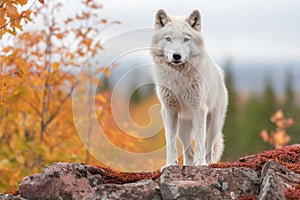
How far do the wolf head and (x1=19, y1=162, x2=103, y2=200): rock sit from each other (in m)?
2.34

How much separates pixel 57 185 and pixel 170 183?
3.81 feet

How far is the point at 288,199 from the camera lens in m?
4.82

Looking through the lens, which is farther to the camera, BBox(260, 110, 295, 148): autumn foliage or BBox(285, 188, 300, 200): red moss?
BBox(260, 110, 295, 148): autumn foliage

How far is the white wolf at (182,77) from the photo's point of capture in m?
7.12

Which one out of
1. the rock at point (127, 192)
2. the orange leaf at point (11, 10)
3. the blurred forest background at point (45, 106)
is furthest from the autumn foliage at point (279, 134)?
the orange leaf at point (11, 10)

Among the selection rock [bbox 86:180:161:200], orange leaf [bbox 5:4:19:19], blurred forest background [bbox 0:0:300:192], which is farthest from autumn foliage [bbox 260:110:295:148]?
orange leaf [bbox 5:4:19:19]

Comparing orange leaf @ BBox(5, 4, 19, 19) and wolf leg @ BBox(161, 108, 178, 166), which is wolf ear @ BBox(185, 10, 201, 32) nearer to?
wolf leg @ BBox(161, 108, 178, 166)

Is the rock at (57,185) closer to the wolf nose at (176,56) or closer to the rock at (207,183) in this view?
the rock at (207,183)

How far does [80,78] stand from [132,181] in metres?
5.93

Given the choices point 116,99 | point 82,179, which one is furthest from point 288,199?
point 116,99

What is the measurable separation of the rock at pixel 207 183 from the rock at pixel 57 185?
33.1 inches

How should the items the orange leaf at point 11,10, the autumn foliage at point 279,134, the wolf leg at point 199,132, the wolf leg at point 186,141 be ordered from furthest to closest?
the autumn foliage at point 279,134 < the wolf leg at point 186,141 < the wolf leg at point 199,132 < the orange leaf at point 11,10

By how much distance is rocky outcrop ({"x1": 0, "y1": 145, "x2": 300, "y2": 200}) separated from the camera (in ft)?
16.6

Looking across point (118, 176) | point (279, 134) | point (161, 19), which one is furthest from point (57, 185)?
point (279, 134)
